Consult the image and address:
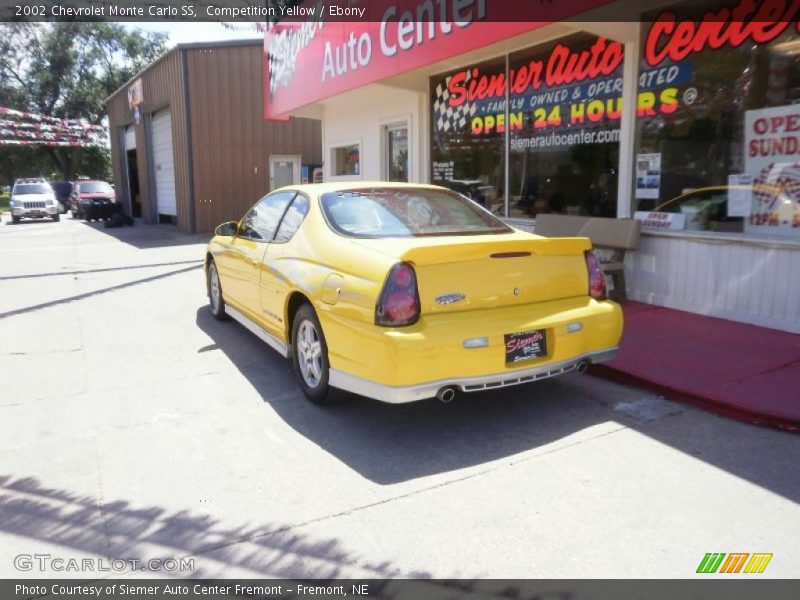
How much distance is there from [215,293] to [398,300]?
406 cm

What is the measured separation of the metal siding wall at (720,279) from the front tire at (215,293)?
15.4 ft

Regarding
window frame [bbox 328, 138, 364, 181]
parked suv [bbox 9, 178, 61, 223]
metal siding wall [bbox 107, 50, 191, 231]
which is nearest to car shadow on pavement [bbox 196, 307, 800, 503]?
window frame [bbox 328, 138, 364, 181]

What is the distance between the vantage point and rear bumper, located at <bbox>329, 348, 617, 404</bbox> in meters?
3.57

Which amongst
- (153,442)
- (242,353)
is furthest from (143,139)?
(153,442)

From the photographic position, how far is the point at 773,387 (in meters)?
4.36

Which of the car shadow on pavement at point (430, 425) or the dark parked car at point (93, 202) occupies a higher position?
the dark parked car at point (93, 202)

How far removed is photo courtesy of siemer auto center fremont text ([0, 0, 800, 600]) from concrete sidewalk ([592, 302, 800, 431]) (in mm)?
34

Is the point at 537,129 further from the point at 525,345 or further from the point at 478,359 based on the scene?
the point at 478,359

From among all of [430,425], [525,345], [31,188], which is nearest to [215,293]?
[430,425]

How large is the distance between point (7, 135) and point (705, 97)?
156ft

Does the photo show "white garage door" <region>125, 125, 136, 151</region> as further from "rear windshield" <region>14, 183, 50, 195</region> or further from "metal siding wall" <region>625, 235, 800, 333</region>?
"metal siding wall" <region>625, 235, 800, 333</region>

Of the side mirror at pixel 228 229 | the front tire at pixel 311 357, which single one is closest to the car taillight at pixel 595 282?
the front tire at pixel 311 357

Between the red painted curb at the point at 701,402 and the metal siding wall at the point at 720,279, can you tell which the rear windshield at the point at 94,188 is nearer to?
the metal siding wall at the point at 720,279

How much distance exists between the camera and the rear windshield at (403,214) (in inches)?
174
